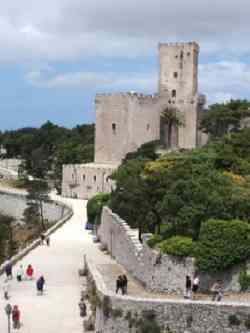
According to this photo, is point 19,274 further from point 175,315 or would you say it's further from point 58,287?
point 175,315

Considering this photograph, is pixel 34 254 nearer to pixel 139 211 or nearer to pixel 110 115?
pixel 139 211

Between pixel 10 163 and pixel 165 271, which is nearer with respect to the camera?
pixel 165 271

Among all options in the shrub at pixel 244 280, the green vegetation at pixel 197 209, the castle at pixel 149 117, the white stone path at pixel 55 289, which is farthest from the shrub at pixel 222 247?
the castle at pixel 149 117

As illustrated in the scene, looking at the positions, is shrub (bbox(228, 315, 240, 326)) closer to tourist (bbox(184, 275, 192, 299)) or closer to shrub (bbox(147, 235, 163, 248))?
tourist (bbox(184, 275, 192, 299))

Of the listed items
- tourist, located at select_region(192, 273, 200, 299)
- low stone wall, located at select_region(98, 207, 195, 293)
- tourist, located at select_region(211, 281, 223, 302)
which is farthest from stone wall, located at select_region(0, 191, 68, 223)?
tourist, located at select_region(192, 273, 200, 299)

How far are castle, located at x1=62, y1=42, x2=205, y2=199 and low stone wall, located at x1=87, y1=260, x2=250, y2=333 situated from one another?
1517 inches

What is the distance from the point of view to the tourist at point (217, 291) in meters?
18.4

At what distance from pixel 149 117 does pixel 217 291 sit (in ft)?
133

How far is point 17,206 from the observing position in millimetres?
58094

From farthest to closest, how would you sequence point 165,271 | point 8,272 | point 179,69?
point 179,69, point 8,272, point 165,271

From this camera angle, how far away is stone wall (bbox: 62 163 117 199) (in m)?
55.0

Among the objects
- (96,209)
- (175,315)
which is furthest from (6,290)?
(96,209)

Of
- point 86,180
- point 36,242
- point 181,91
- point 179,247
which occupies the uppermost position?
point 181,91

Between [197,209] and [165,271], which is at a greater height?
[197,209]
